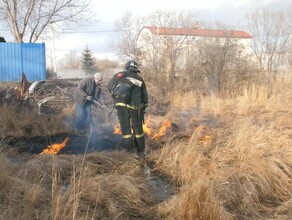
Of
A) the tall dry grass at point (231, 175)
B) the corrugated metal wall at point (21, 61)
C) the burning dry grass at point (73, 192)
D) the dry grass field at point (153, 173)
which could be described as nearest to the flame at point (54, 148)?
the dry grass field at point (153, 173)

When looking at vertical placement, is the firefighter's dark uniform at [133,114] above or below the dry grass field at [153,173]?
above

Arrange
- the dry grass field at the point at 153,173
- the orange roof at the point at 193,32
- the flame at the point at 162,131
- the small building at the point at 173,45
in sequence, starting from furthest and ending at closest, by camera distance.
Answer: the orange roof at the point at 193,32 < the small building at the point at 173,45 < the flame at the point at 162,131 < the dry grass field at the point at 153,173

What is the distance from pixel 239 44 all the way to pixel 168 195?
14.8m

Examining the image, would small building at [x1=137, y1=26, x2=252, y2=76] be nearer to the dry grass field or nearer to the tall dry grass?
the dry grass field

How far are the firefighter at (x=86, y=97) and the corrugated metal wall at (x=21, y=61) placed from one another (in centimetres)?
641

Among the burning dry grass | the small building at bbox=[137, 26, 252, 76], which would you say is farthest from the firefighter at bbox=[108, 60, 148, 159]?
the small building at bbox=[137, 26, 252, 76]

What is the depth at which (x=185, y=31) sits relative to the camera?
2053 centimetres

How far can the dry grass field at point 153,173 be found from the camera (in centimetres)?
391

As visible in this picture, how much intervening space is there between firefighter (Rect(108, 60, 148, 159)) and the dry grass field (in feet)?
1.37

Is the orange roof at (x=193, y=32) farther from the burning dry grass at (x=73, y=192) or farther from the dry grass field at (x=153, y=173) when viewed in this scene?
the burning dry grass at (x=73, y=192)

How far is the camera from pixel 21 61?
50.3 ft

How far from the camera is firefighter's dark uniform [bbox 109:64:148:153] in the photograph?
7.09m

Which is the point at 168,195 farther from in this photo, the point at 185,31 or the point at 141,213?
the point at 185,31

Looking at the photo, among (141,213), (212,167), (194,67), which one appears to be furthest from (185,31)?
(141,213)
